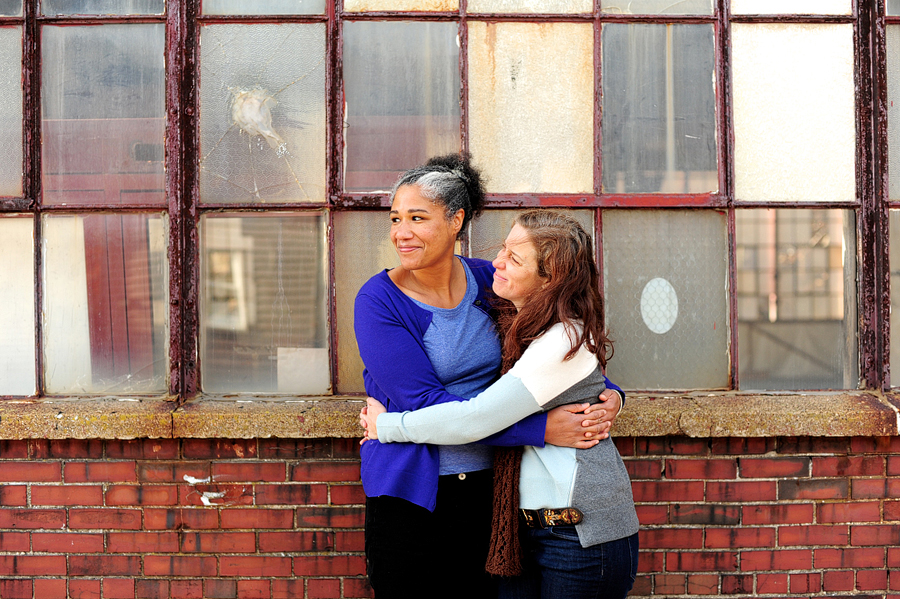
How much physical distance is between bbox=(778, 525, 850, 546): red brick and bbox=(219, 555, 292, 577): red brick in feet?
6.44

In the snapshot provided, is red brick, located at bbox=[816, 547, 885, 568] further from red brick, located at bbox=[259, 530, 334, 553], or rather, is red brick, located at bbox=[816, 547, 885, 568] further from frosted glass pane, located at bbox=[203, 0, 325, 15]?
Answer: frosted glass pane, located at bbox=[203, 0, 325, 15]

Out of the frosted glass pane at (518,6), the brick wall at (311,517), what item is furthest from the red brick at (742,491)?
the frosted glass pane at (518,6)

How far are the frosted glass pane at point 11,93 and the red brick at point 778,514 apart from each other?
341 cm

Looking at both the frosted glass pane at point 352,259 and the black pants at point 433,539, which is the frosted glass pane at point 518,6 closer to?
the frosted glass pane at point 352,259

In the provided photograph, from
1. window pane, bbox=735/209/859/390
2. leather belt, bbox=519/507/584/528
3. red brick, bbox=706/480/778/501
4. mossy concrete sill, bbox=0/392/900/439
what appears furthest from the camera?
window pane, bbox=735/209/859/390

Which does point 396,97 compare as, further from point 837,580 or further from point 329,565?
point 837,580

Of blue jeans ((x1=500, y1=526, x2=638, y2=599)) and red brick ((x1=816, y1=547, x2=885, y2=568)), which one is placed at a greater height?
blue jeans ((x1=500, y1=526, x2=638, y2=599))

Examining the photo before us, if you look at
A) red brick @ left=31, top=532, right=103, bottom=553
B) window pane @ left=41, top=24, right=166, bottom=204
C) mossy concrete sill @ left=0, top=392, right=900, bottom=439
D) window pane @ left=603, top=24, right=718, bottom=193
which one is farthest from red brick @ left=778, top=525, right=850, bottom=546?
window pane @ left=41, top=24, right=166, bottom=204

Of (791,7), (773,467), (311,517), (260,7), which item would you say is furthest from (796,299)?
(260,7)

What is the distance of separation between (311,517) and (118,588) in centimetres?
86

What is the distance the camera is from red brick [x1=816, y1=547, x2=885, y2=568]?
2803 mm

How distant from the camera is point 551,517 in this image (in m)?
1.84

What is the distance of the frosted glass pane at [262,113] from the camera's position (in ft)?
9.32

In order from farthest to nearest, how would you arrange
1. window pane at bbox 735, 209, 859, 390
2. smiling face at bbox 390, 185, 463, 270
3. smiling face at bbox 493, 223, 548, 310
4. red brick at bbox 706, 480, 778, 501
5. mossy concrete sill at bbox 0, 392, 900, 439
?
window pane at bbox 735, 209, 859, 390 < red brick at bbox 706, 480, 778, 501 < mossy concrete sill at bbox 0, 392, 900, 439 < smiling face at bbox 390, 185, 463, 270 < smiling face at bbox 493, 223, 548, 310
